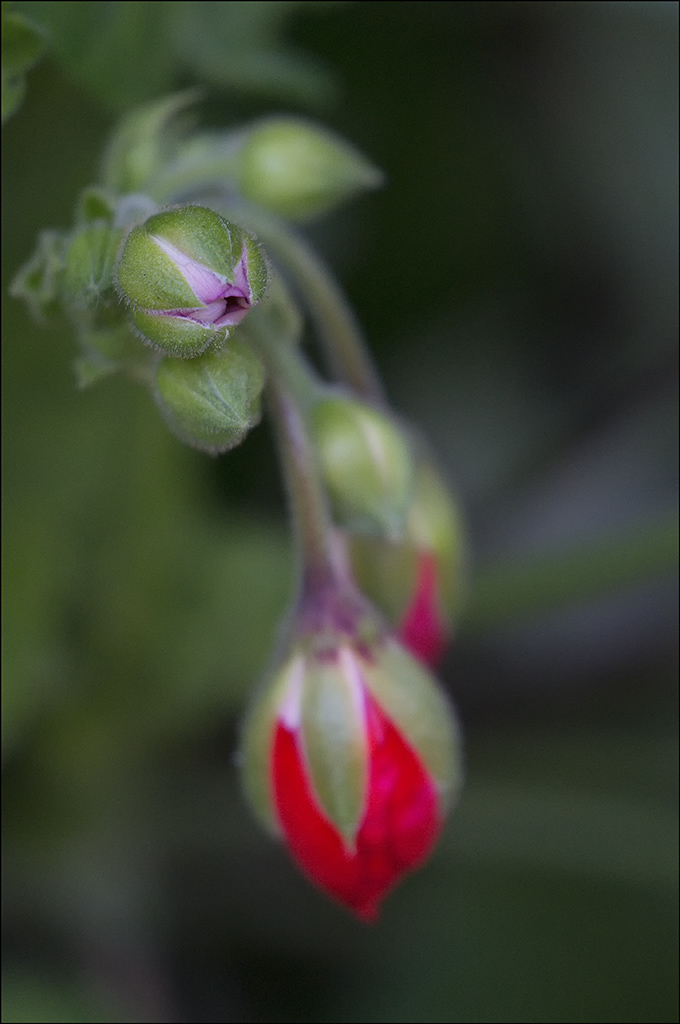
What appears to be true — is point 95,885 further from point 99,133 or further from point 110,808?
point 99,133

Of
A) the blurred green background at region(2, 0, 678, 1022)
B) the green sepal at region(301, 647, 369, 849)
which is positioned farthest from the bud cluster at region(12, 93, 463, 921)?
→ the blurred green background at region(2, 0, 678, 1022)

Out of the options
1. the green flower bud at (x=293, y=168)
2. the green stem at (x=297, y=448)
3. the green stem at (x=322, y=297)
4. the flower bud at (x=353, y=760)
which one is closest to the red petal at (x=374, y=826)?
the flower bud at (x=353, y=760)

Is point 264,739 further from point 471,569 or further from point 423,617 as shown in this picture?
point 471,569

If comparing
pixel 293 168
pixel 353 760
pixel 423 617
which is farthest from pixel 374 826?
pixel 293 168

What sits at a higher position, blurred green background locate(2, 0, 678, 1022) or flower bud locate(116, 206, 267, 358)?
flower bud locate(116, 206, 267, 358)

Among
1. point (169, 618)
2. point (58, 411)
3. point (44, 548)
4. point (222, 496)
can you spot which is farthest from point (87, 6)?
point (222, 496)

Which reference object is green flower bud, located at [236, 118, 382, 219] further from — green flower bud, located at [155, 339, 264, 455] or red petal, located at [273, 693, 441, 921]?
red petal, located at [273, 693, 441, 921]
